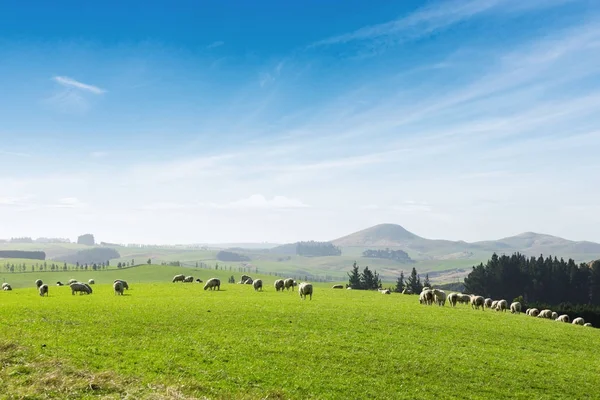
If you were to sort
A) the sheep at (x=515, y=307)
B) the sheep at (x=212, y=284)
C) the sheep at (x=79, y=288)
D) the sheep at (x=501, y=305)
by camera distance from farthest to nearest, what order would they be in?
the sheep at (x=515, y=307) → the sheep at (x=212, y=284) → the sheep at (x=501, y=305) → the sheep at (x=79, y=288)

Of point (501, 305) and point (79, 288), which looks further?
point (501, 305)

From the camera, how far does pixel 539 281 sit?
539 feet

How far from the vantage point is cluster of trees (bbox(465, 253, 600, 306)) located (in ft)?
525

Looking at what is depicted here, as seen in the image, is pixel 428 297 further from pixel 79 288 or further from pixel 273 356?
pixel 79 288

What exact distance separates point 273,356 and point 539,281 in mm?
172172

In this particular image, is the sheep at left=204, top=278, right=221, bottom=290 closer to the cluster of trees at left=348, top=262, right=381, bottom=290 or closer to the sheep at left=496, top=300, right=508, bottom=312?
the sheep at left=496, top=300, right=508, bottom=312

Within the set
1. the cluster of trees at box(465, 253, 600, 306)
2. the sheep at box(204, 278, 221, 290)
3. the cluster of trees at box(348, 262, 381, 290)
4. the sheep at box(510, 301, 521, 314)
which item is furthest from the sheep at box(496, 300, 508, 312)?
the cluster of trees at box(465, 253, 600, 306)

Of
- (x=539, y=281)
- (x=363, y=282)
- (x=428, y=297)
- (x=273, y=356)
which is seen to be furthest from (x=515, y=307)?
(x=539, y=281)

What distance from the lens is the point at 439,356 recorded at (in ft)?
88.0

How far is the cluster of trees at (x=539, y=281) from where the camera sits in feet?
525

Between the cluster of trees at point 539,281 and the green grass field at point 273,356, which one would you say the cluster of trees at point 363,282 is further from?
the green grass field at point 273,356

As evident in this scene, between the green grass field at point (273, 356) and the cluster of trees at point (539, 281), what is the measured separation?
142m

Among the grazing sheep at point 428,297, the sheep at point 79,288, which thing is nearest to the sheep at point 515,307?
the grazing sheep at point 428,297

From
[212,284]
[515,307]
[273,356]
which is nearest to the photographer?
[273,356]
